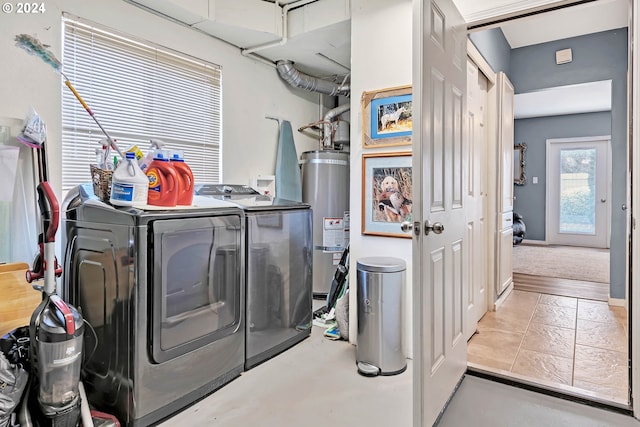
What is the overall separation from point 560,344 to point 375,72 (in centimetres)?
242

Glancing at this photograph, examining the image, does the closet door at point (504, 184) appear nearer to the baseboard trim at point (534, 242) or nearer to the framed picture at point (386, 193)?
the framed picture at point (386, 193)

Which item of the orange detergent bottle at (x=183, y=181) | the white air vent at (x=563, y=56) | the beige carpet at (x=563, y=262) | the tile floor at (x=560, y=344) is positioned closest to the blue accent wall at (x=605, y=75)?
the white air vent at (x=563, y=56)

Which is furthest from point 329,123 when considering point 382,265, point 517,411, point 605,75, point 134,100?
point 517,411

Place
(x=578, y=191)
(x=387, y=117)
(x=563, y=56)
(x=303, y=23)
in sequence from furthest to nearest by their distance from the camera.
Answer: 1. (x=578, y=191)
2. (x=563, y=56)
3. (x=303, y=23)
4. (x=387, y=117)

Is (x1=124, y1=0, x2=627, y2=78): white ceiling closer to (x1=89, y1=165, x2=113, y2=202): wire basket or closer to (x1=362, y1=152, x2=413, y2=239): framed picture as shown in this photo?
(x1=362, y1=152, x2=413, y2=239): framed picture

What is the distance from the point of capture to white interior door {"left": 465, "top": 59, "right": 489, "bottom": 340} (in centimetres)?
281

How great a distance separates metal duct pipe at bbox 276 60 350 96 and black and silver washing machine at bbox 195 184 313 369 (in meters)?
1.41

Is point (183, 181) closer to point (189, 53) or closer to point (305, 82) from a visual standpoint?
point (189, 53)

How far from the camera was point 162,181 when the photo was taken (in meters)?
1.98

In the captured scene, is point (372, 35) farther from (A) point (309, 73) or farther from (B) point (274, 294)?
(B) point (274, 294)

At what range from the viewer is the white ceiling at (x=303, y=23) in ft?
8.74

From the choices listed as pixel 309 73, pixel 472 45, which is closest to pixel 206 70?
pixel 309 73

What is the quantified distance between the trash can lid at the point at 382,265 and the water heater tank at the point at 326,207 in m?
1.44

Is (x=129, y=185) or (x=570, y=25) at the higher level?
(x=570, y=25)
